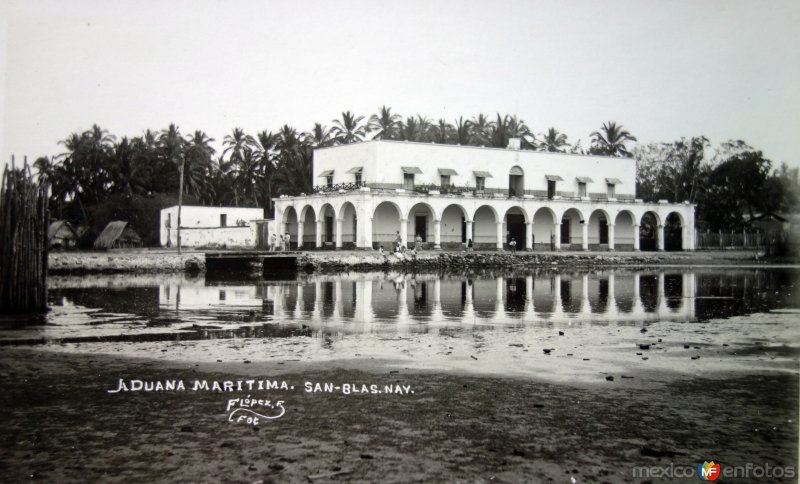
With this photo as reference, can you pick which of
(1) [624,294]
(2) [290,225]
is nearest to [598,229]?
(2) [290,225]

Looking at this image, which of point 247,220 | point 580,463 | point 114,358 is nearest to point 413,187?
point 247,220

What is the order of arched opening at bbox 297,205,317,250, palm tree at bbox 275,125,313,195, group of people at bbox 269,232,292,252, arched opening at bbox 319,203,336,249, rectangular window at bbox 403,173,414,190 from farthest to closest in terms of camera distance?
palm tree at bbox 275,125,313,195 < arched opening at bbox 297,205,317,250 < arched opening at bbox 319,203,336,249 < rectangular window at bbox 403,173,414,190 < group of people at bbox 269,232,292,252

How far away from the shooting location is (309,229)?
161 ft

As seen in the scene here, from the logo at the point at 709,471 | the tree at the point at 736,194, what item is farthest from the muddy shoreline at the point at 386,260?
the logo at the point at 709,471

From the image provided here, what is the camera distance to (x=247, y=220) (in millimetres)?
51594

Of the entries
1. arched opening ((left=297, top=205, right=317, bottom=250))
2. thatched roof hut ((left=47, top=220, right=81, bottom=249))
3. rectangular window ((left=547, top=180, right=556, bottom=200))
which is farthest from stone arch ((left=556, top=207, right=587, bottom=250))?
thatched roof hut ((left=47, top=220, right=81, bottom=249))

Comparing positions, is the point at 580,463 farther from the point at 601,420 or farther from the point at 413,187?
the point at 413,187

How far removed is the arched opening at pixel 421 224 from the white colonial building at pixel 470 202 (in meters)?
0.07

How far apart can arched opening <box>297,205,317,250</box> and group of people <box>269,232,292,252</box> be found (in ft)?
3.99

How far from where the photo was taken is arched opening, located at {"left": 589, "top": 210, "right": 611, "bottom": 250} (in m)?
53.0

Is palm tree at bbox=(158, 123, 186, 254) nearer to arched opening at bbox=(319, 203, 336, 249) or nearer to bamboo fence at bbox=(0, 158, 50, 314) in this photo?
arched opening at bbox=(319, 203, 336, 249)
